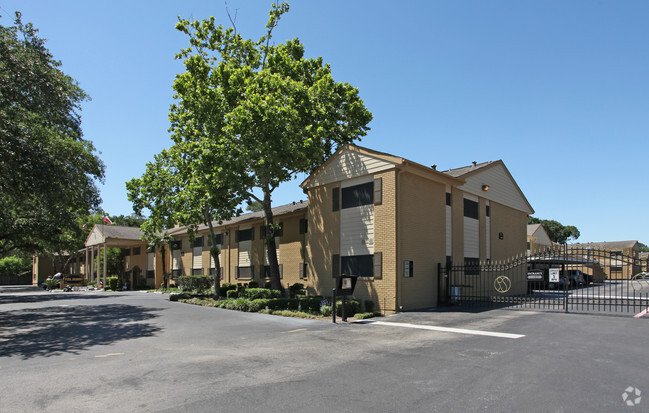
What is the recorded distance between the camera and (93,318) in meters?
17.1

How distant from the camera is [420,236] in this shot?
18.7 meters

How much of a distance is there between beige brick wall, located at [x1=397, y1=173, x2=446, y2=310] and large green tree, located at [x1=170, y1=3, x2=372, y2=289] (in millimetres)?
5048

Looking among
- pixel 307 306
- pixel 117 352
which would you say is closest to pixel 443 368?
pixel 117 352

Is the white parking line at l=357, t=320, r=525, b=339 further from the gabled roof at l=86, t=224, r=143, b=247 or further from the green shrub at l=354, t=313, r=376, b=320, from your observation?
the gabled roof at l=86, t=224, r=143, b=247

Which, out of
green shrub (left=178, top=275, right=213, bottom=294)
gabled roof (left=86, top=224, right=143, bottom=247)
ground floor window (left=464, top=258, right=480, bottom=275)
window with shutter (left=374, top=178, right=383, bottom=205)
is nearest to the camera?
window with shutter (left=374, top=178, right=383, bottom=205)

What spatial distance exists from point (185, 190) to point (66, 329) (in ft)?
36.3

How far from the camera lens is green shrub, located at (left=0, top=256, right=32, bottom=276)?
7421cm

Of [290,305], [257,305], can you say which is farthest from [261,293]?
[290,305]

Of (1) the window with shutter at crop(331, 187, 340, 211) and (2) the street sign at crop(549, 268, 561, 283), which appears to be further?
(1) the window with shutter at crop(331, 187, 340, 211)

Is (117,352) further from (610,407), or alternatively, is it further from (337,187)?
Result: (337,187)

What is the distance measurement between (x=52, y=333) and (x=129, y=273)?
36.4 meters

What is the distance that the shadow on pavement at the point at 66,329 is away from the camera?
10859 millimetres

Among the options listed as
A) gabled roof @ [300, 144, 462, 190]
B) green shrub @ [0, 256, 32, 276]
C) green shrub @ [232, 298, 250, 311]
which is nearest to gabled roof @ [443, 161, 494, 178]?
gabled roof @ [300, 144, 462, 190]

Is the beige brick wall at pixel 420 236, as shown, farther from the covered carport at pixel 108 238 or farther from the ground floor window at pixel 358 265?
the covered carport at pixel 108 238
